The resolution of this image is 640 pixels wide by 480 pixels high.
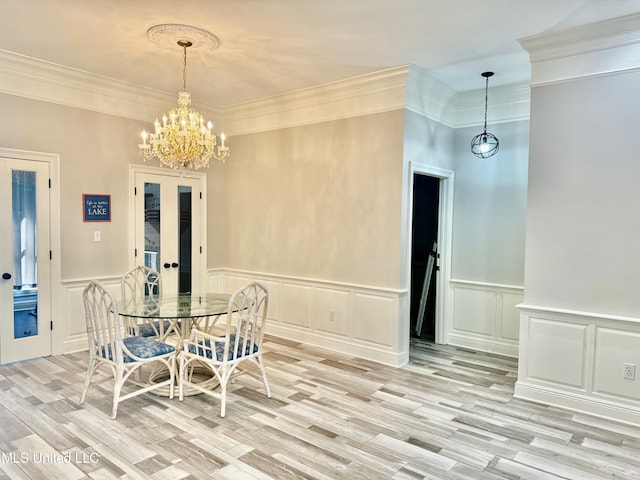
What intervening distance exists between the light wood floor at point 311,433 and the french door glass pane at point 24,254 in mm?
482

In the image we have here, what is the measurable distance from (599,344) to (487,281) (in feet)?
5.74

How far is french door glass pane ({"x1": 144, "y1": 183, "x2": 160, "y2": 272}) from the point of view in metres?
5.45

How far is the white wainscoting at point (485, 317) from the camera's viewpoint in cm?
498

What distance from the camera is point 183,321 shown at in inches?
152

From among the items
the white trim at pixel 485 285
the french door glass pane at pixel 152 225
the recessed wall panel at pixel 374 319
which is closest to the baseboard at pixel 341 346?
the recessed wall panel at pixel 374 319

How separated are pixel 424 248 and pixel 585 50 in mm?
3211

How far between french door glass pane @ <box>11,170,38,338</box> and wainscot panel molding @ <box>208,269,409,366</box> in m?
2.51

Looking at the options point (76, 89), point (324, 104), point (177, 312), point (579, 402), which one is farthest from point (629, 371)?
point (76, 89)

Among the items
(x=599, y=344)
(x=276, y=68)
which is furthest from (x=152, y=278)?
(x=599, y=344)

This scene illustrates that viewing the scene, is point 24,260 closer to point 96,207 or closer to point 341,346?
point 96,207

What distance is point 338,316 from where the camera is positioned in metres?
5.07

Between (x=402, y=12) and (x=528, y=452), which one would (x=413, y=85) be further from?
(x=528, y=452)

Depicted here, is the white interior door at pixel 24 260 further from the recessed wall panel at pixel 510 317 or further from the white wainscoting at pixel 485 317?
the recessed wall panel at pixel 510 317

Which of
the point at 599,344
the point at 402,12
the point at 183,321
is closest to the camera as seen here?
the point at 402,12
